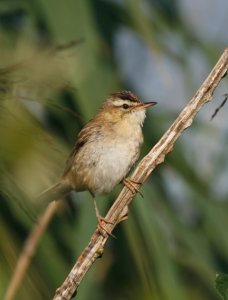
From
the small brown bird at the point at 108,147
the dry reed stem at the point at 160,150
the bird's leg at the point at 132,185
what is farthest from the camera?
the small brown bird at the point at 108,147

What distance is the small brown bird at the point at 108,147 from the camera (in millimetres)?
3125

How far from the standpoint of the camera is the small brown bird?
3.12 m

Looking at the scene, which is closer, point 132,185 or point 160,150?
point 160,150

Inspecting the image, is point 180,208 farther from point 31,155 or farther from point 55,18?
point 31,155

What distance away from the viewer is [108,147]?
128 inches

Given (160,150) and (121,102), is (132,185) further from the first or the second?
(121,102)

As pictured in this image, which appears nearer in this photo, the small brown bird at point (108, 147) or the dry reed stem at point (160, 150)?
the dry reed stem at point (160, 150)

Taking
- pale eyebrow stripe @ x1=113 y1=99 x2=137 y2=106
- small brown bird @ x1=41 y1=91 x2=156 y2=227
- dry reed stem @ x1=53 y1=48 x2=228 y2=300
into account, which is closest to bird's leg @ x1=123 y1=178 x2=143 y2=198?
dry reed stem @ x1=53 y1=48 x2=228 y2=300

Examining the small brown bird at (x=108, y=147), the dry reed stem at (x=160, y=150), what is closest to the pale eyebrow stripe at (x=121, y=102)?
the small brown bird at (x=108, y=147)

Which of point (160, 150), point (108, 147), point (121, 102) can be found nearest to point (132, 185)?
point (160, 150)

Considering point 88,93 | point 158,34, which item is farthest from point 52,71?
point 158,34

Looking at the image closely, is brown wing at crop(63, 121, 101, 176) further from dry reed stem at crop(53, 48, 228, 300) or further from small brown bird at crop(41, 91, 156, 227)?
dry reed stem at crop(53, 48, 228, 300)

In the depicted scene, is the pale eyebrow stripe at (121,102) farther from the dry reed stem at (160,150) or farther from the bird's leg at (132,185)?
the dry reed stem at (160,150)

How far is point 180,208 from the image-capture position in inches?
144
